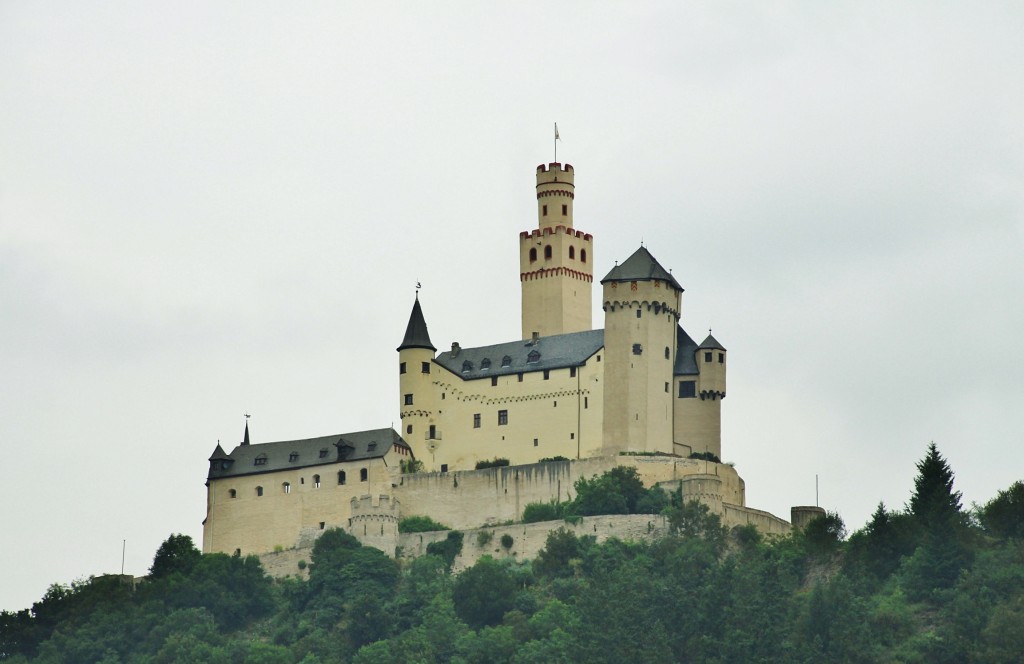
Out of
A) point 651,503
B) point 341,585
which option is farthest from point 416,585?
point 651,503

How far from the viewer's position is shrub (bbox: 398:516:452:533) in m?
122

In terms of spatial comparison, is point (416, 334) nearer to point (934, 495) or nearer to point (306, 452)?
point (306, 452)

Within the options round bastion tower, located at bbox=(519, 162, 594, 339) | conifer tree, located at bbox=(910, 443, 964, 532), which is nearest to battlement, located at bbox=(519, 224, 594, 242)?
round bastion tower, located at bbox=(519, 162, 594, 339)

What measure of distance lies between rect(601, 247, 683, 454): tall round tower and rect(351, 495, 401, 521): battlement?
31.6 feet

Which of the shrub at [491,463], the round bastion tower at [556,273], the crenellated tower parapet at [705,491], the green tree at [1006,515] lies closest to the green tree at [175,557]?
the shrub at [491,463]

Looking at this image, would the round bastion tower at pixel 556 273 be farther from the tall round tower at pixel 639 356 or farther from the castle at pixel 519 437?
the tall round tower at pixel 639 356

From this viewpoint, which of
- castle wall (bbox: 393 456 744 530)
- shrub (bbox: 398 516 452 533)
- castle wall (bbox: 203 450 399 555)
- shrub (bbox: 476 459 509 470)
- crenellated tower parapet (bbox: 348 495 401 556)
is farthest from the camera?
castle wall (bbox: 203 450 399 555)

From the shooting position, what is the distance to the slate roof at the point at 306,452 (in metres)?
125

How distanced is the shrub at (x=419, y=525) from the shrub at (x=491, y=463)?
10.4 ft

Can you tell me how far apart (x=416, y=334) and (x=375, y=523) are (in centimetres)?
1046

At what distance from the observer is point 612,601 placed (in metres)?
109

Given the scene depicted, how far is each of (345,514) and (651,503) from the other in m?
14.3

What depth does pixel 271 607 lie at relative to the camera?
12088 centimetres

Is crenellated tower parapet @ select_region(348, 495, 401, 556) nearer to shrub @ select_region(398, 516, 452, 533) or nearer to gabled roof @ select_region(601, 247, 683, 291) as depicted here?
shrub @ select_region(398, 516, 452, 533)
